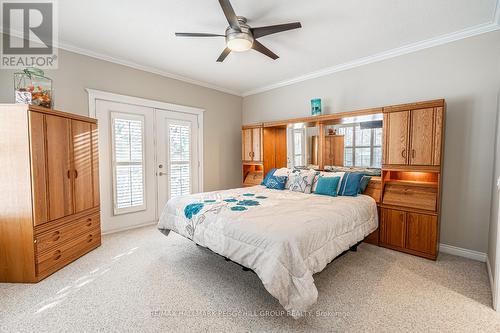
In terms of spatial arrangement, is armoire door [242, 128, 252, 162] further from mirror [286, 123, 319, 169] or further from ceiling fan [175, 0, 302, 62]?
ceiling fan [175, 0, 302, 62]

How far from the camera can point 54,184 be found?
8.53ft

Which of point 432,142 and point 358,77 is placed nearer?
point 432,142

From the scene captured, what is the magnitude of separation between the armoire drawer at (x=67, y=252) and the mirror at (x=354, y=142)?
3772mm

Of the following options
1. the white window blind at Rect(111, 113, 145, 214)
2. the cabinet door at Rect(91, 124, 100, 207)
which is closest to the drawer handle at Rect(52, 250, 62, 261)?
the cabinet door at Rect(91, 124, 100, 207)

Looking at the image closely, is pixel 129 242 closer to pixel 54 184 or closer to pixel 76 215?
pixel 76 215

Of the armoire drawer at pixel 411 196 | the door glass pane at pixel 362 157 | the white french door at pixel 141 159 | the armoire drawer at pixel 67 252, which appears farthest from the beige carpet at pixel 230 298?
the door glass pane at pixel 362 157

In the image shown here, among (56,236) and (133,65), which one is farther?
(133,65)

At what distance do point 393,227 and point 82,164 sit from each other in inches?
166

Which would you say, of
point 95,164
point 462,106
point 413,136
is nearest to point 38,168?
point 95,164

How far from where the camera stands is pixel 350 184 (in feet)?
11.1

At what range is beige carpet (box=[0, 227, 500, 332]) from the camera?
1790mm

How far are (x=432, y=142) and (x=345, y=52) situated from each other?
1.77 metres

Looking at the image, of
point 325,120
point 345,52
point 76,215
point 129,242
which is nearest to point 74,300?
point 76,215

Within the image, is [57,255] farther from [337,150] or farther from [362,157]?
[362,157]
